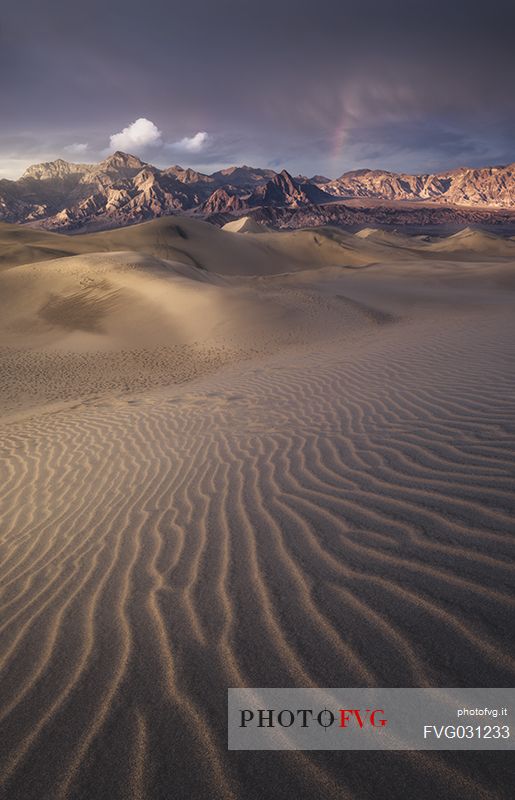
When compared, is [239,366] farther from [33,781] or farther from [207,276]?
[207,276]

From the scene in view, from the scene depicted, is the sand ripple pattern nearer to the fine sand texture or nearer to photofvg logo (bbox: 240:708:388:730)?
the fine sand texture

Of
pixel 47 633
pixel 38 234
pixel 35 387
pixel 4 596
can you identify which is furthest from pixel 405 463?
pixel 38 234

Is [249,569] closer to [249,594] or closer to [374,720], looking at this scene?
[249,594]

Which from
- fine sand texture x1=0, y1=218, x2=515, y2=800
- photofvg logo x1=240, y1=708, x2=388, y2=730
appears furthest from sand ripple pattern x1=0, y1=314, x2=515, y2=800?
photofvg logo x1=240, y1=708, x2=388, y2=730

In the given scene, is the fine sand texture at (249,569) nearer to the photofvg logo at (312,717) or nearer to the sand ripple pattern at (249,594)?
the sand ripple pattern at (249,594)

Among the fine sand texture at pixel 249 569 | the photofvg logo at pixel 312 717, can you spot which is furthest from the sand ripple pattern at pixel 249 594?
the photofvg logo at pixel 312 717
